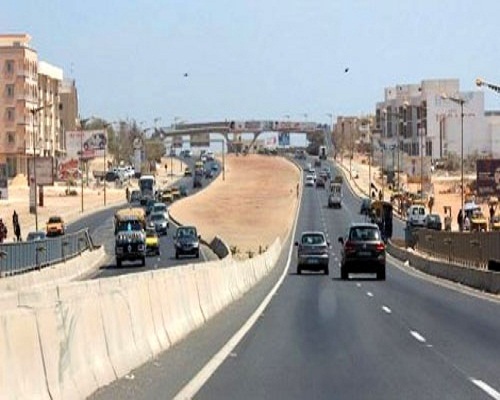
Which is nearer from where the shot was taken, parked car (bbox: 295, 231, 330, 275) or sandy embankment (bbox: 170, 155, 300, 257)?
parked car (bbox: 295, 231, 330, 275)

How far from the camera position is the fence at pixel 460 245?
54.4 metres

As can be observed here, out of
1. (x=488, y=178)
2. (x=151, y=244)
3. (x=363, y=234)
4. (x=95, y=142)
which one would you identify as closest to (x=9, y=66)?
(x=95, y=142)

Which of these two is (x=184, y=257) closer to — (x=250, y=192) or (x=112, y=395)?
(x=112, y=395)

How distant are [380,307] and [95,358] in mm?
19763

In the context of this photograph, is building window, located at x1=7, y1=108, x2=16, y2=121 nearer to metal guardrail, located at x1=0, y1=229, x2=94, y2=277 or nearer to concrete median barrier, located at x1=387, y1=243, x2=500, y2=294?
metal guardrail, located at x1=0, y1=229, x2=94, y2=277

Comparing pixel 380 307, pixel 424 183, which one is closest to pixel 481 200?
pixel 424 183

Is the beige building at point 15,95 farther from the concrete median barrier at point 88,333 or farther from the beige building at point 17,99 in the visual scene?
the concrete median barrier at point 88,333

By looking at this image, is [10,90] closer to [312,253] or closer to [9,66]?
[9,66]

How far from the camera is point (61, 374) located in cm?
1200

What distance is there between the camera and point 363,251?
51.8 meters

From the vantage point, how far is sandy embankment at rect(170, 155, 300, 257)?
109381 millimetres

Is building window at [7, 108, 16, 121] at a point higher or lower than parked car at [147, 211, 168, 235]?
higher

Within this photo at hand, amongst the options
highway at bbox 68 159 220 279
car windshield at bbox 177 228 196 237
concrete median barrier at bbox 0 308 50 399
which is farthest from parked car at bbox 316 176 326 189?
concrete median barrier at bbox 0 308 50 399

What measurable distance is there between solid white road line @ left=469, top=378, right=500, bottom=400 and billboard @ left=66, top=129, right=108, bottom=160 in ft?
449
